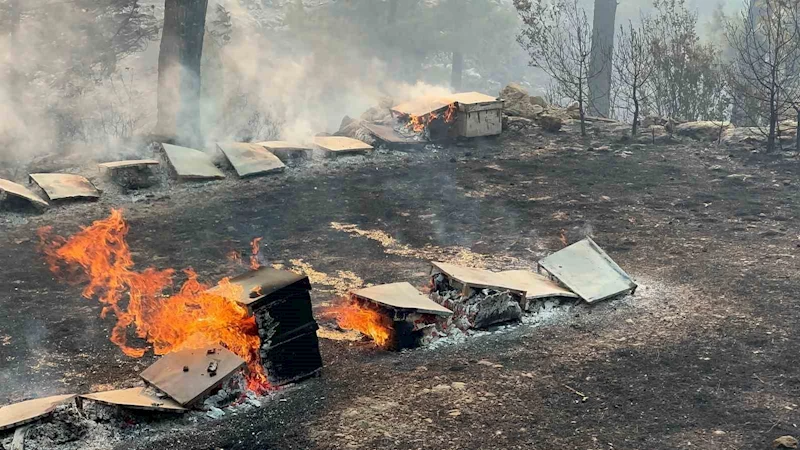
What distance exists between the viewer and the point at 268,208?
35.7ft

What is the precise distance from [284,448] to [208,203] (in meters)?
6.52

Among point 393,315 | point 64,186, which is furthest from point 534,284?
point 64,186

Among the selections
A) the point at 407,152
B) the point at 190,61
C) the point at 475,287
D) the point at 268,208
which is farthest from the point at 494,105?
the point at 475,287

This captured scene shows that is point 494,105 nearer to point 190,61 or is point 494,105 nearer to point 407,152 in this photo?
point 407,152

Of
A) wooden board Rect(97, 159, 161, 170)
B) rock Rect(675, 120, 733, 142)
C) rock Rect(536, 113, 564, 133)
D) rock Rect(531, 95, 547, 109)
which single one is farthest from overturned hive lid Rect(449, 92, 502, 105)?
wooden board Rect(97, 159, 161, 170)

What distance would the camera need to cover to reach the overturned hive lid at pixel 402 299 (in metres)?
6.64

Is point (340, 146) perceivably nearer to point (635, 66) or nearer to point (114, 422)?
point (635, 66)

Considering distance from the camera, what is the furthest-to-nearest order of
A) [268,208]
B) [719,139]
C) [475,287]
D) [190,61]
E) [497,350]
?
[190,61]
[719,139]
[268,208]
[475,287]
[497,350]

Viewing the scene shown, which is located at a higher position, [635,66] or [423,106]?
[635,66]

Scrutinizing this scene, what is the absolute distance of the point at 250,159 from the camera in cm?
1245

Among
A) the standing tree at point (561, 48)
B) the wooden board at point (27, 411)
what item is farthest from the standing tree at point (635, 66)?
the wooden board at point (27, 411)

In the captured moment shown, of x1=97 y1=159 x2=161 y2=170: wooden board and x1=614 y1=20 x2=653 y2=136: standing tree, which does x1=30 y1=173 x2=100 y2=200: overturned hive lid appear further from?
x1=614 y1=20 x2=653 y2=136: standing tree

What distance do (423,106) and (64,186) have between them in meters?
6.65

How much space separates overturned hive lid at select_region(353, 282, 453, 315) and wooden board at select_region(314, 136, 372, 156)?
6.35 m
